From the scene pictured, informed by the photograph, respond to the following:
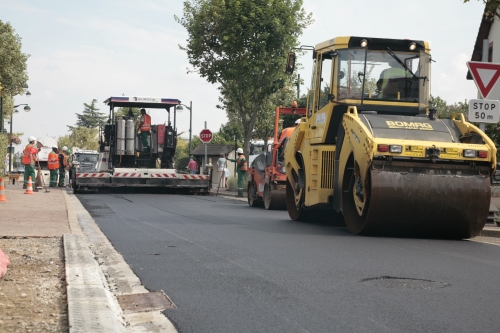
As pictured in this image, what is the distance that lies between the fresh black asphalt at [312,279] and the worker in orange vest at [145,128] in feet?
53.7

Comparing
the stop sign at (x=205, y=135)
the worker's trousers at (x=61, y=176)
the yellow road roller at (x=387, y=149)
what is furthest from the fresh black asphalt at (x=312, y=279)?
the worker's trousers at (x=61, y=176)

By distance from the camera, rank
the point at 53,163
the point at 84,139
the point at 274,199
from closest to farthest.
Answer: the point at 274,199 → the point at 53,163 → the point at 84,139

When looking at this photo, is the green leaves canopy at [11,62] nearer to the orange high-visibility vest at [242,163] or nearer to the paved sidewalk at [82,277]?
the orange high-visibility vest at [242,163]

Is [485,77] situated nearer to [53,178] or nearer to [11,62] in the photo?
[53,178]

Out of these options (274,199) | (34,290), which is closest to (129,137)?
(274,199)

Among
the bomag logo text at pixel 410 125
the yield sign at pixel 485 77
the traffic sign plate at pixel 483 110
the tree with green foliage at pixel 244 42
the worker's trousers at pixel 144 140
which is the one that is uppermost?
the tree with green foliage at pixel 244 42

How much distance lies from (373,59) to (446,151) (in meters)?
2.78

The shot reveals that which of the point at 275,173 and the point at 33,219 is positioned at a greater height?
the point at 275,173

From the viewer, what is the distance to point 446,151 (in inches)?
433

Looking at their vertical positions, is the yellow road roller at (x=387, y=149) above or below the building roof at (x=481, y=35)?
below

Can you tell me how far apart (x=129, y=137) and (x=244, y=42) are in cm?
619

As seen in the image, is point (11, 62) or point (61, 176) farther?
point (11, 62)

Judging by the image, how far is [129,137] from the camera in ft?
94.8

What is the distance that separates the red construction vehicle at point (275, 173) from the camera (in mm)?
19225
